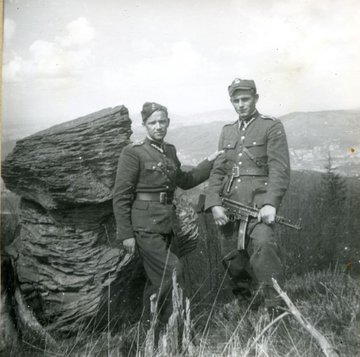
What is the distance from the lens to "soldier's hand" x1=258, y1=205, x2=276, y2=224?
385cm

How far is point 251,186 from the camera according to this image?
4.04 metres

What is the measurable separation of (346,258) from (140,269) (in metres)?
2.10

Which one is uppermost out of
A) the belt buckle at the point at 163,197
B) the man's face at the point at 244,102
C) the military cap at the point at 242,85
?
the military cap at the point at 242,85

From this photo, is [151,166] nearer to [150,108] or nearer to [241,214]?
[150,108]

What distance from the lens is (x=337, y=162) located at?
4.34 meters

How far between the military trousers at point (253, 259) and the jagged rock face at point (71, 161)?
4.31 ft

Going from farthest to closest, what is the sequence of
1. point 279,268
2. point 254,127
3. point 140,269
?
point 140,269 → point 254,127 → point 279,268

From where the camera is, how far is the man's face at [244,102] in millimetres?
4066

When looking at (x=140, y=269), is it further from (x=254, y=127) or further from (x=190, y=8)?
(x=190, y=8)

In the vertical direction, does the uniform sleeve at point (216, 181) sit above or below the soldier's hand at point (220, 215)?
above

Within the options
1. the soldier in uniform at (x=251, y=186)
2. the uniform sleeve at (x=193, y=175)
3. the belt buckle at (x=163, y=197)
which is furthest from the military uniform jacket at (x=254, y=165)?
the belt buckle at (x=163, y=197)

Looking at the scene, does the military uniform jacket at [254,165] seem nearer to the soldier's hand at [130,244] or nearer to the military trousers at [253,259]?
the military trousers at [253,259]

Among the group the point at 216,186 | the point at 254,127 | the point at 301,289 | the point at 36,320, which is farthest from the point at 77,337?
the point at 254,127

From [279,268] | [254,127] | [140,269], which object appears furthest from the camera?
[140,269]
